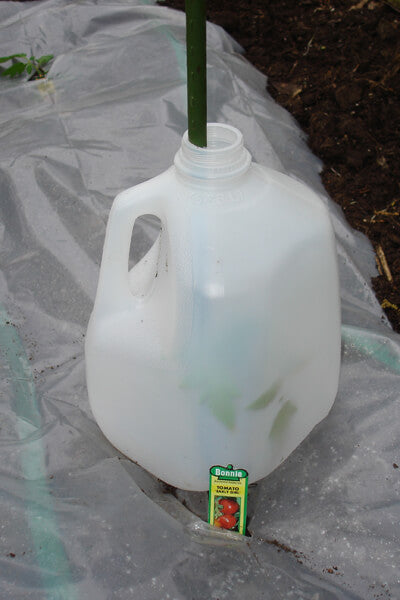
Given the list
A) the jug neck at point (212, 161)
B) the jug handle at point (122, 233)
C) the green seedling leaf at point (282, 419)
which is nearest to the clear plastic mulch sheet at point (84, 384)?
the green seedling leaf at point (282, 419)

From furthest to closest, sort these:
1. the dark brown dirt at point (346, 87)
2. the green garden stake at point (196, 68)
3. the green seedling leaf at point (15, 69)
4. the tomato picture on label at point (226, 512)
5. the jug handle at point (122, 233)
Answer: the green seedling leaf at point (15, 69), the dark brown dirt at point (346, 87), the tomato picture on label at point (226, 512), the jug handle at point (122, 233), the green garden stake at point (196, 68)

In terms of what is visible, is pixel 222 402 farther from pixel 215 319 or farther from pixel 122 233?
pixel 122 233

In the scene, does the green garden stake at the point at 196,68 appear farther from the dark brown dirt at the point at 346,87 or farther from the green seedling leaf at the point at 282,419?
the dark brown dirt at the point at 346,87

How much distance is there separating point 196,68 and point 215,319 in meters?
0.33

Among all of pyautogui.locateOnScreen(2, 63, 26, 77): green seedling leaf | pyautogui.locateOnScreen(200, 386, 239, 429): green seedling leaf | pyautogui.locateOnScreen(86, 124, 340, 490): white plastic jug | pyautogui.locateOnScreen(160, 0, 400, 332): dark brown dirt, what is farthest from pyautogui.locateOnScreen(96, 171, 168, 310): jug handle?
pyautogui.locateOnScreen(2, 63, 26, 77): green seedling leaf

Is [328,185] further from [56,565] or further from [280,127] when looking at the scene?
[56,565]

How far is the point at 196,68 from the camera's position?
851 mm

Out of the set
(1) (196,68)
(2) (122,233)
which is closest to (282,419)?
(2) (122,233)

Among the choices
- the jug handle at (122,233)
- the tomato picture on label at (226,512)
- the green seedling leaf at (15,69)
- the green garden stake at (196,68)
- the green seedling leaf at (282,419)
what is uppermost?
the green garden stake at (196,68)

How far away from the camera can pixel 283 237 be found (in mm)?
912

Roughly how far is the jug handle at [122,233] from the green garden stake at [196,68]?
0.09 m

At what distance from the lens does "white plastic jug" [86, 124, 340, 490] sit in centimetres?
89

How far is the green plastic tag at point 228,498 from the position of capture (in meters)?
1.01

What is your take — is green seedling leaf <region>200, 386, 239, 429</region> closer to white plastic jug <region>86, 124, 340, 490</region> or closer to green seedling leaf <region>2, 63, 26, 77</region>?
white plastic jug <region>86, 124, 340, 490</region>
